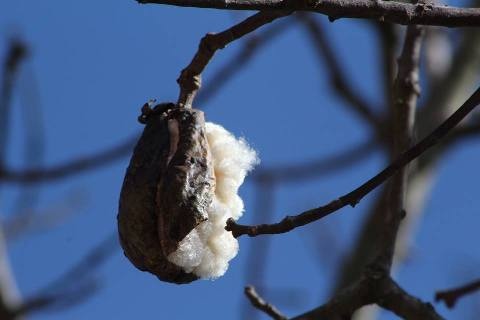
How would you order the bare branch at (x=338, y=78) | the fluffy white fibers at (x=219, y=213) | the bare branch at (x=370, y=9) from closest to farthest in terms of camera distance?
1. the bare branch at (x=370, y=9)
2. the fluffy white fibers at (x=219, y=213)
3. the bare branch at (x=338, y=78)

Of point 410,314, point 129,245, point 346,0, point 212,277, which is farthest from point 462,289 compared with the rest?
point 346,0

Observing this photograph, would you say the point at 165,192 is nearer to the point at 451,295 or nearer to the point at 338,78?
the point at 451,295

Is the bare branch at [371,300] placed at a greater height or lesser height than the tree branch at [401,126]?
lesser

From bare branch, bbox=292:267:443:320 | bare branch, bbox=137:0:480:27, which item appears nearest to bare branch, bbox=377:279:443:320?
bare branch, bbox=292:267:443:320

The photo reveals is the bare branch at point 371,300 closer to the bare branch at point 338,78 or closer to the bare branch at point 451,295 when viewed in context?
the bare branch at point 451,295

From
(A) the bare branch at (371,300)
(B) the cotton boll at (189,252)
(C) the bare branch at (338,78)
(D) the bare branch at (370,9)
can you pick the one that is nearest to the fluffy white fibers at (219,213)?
(B) the cotton boll at (189,252)

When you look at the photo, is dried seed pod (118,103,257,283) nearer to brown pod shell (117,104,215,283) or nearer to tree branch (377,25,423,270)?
brown pod shell (117,104,215,283)

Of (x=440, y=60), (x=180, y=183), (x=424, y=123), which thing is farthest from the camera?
(x=440, y=60)

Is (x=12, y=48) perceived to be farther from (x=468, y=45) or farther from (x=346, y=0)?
(x=468, y=45)
